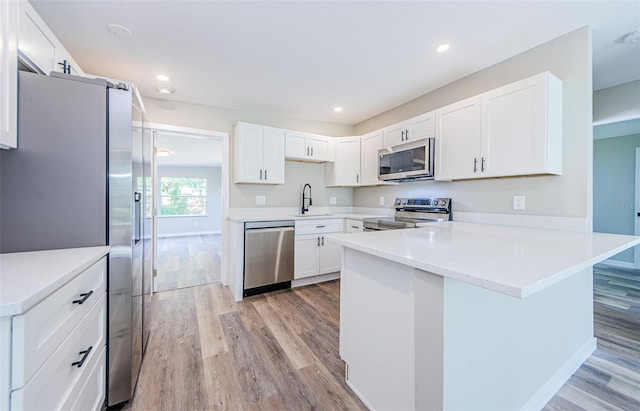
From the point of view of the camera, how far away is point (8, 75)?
108cm

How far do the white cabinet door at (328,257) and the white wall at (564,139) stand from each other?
5.44 ft

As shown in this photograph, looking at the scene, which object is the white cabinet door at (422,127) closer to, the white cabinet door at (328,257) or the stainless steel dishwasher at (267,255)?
the white cabinet door at (328,257)

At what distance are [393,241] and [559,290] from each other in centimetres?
117

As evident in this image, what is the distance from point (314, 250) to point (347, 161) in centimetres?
153

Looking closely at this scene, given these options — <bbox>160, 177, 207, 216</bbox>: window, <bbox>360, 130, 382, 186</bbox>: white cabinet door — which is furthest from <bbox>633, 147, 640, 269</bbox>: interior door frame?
<bbox>160, 177, 207, 216</bbox>: window

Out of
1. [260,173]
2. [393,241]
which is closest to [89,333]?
[393,241]

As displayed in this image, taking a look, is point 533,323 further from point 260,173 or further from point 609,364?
point 260,173

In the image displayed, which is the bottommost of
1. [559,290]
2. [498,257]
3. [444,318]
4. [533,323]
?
[533,323]

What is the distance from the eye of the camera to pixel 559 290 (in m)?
1.58

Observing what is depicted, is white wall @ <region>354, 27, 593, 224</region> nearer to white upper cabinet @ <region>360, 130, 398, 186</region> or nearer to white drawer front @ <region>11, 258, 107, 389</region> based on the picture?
white upper cabinet @ <region>360, 130, 398, 186</region>

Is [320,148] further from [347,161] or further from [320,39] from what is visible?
[320,39]

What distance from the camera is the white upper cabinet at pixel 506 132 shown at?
1893 millimetres

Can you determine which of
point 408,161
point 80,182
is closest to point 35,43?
point 80,182

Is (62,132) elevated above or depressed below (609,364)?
above
